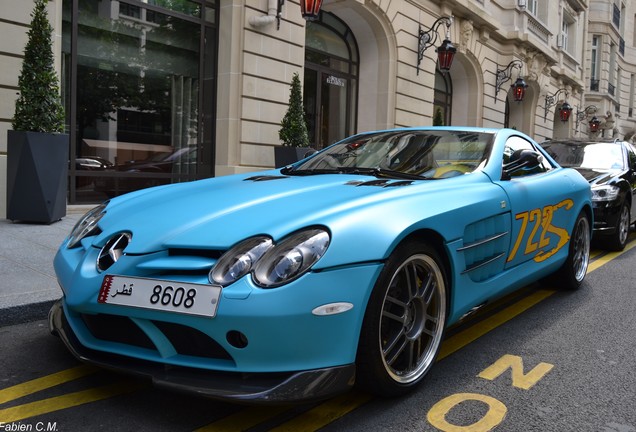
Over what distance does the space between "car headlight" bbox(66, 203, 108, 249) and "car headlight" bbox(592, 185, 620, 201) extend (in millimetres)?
5951

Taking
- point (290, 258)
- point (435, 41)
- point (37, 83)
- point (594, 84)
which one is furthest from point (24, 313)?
point (594, 84)

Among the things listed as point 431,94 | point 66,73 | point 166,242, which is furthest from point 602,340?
point 431,94

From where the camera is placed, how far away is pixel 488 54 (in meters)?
19.2

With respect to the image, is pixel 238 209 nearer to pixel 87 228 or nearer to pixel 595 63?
pixel 87 228

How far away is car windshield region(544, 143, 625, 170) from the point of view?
7902 millimetres

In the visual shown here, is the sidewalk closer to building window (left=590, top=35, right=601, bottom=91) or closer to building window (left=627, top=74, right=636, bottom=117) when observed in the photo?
building window (left=590, top=35, right=601, bottom=91)

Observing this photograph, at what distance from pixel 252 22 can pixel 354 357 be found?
9.13 m

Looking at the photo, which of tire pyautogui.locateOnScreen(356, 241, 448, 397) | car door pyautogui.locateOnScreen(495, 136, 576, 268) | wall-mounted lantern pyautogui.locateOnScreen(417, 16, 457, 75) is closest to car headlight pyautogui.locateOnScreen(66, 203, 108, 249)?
tire pyautogui.locateOnScreen(356, 241, 448, 397)

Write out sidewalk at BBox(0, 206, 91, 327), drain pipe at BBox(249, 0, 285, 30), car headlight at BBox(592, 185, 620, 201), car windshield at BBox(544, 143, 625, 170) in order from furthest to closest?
drain pipe at BBox(249, 0, 285, 30)
car windshield at BBox(544, 143, 625, 170)
car headlight at BBox(592, 185, 620, 201)
sidewalk at BBox(0, 206, 91, 327)

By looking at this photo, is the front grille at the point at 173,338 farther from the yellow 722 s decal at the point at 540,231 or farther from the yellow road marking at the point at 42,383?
the yellow 722 s decal at the point at 540,231

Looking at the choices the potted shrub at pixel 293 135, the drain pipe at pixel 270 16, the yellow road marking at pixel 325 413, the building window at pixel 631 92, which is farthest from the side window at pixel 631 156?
the building window at pixel 631 92

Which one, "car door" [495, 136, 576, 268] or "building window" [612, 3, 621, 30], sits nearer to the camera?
"car door" [495, 136, 576, 268]

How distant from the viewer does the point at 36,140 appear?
6.45m

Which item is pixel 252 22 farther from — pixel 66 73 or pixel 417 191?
pixel 417 191
